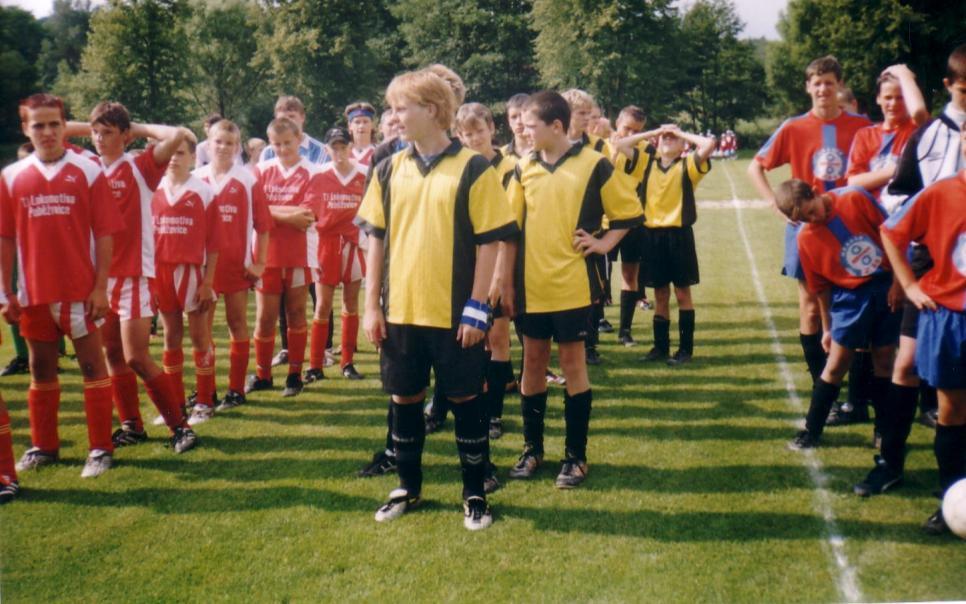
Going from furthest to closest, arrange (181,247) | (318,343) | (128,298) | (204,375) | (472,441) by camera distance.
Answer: (318,343)
(204,375)
(181,247)
(128,298)
(472,441)

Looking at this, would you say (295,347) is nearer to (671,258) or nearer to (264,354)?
(264,354)

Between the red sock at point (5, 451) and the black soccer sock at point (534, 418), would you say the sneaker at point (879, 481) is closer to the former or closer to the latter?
the black soccer sock at point (534, 418)

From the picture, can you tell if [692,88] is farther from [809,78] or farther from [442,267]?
[442,267]

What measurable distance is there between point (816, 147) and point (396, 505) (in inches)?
130

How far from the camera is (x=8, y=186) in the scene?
3746 mm

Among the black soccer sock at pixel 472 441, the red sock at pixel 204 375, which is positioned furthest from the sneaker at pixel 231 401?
the black soccer sock at pixel 472 441

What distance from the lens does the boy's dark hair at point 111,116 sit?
4.13m

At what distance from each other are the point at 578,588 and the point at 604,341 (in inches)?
167

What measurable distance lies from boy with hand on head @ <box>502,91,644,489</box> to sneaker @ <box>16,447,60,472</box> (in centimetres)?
276

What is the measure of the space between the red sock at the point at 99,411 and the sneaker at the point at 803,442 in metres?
3.78

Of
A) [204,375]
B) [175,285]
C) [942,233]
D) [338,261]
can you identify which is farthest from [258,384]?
[942,233]

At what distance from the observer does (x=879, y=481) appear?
356 centimetres

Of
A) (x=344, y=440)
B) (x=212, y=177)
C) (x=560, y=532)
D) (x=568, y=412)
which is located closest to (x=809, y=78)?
(x=568, y=412)

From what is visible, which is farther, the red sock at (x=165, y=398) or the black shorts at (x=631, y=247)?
the black shorts at (x=631, y=247)
